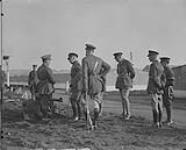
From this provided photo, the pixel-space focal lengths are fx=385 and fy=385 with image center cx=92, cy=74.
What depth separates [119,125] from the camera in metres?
9.57

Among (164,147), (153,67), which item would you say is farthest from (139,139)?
(153,67)

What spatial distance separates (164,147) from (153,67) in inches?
119

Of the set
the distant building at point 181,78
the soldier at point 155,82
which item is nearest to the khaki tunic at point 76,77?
the soldier at point 155,82

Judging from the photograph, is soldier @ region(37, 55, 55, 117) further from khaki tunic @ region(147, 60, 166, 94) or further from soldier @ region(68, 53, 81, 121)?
khaki tunic @ region(147, 60, 166, 94)

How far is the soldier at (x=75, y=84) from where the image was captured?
10.2 metres

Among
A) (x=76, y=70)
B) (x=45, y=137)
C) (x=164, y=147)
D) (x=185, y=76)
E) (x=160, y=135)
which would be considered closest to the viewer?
(x=164, y=147)

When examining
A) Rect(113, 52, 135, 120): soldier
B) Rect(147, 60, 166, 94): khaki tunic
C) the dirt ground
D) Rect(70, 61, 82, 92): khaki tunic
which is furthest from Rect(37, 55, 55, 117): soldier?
Rect(147, 60, 166, 94): khaki tunic

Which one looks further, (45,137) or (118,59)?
(118,59)

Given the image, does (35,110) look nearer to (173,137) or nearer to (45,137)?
(45,137)

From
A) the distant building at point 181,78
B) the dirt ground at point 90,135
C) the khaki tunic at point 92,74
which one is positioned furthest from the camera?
the distant building at point 181,78

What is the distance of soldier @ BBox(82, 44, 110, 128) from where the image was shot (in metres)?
8.75

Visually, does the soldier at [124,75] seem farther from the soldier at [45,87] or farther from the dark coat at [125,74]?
the soldier at [45,87]

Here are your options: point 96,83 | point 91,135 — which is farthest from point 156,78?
point 91,135

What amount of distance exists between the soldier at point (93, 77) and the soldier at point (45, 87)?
6.47ft
